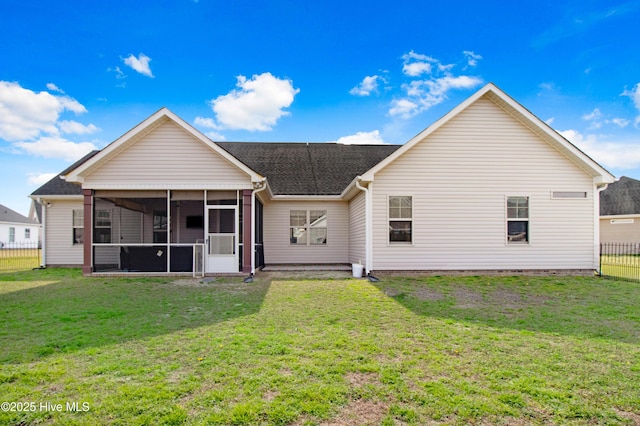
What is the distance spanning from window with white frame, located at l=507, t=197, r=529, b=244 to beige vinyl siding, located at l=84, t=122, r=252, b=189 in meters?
8.53

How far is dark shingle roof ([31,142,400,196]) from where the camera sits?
15.8m

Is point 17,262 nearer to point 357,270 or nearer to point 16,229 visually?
point 357,270

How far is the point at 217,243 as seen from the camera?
Answer: 1239 cm

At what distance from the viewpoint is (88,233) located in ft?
39.9

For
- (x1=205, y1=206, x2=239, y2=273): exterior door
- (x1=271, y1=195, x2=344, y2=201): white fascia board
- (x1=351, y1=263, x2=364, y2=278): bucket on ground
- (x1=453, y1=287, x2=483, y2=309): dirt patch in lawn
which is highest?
(x1=271, y1=195, x2=344, y2=201): white fascia board

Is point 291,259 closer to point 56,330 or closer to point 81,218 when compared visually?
point 81,218

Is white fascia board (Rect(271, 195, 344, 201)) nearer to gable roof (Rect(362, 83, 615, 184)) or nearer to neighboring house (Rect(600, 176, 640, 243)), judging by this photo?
gable roof (Rect(362, 83, 615, 184))

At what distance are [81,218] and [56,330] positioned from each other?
11443mm

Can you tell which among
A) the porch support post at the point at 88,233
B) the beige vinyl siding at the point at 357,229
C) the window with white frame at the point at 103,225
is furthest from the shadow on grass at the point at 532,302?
the window with white frame at the point at 103,225

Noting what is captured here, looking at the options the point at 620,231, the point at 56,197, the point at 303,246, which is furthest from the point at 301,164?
the point at 620,231

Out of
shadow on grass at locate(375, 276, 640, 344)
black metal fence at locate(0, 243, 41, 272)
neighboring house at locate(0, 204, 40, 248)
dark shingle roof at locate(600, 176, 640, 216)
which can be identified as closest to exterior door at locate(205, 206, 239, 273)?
shadow on grass at locate(375, 276, 640, 344)

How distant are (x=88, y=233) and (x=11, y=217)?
33.8 m

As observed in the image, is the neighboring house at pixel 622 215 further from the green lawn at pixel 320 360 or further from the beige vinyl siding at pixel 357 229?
the green lawn at pixel 320 360

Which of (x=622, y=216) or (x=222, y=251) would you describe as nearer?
(x=222, y=251)
